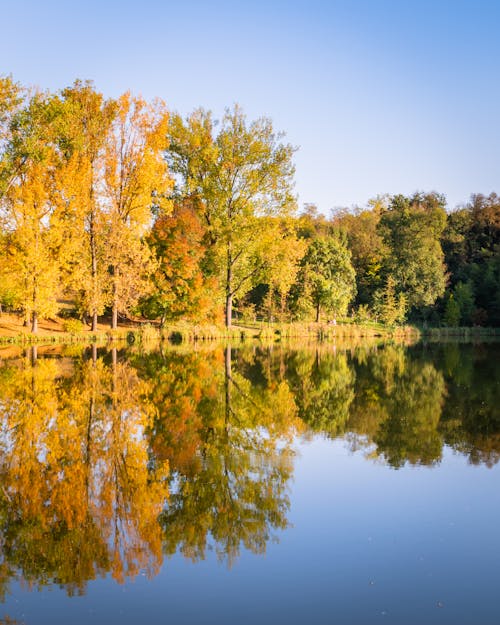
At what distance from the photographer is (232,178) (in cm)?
3900

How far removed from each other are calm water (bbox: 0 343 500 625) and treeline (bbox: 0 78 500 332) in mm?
18207

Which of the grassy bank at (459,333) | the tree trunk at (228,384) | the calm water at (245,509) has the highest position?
the grassy bank at (459,333)

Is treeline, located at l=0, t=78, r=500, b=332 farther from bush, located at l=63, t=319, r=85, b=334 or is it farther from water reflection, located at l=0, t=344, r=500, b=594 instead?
water reflection, located at l=0, t=344, r=500, b=594

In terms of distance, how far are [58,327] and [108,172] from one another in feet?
33.9

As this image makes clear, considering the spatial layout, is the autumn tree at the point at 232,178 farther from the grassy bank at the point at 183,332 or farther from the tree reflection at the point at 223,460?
the tree reflection at the point at 223,460

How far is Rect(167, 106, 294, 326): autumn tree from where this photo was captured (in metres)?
38.6

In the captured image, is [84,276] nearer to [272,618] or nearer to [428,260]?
[272,618]

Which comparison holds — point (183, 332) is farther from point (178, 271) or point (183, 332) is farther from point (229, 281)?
point (229, 281)

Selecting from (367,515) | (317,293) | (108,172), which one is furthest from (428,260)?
(367,515)

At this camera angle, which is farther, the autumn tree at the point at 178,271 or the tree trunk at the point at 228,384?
the autumn tree at the point at 178,271

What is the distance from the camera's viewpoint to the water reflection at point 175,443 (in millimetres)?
6320

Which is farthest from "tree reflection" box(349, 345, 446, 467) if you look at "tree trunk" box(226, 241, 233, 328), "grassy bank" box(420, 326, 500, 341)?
"grassy bank" box(420, 326, 500, 341)

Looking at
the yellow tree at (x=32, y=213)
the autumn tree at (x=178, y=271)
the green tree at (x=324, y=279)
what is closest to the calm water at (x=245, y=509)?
the yellow tree at (x=32, y=213)

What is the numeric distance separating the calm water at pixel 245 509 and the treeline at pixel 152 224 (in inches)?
717
